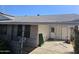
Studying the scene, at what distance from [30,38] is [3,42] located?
4.60 ft

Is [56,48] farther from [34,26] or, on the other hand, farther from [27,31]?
[27,31]

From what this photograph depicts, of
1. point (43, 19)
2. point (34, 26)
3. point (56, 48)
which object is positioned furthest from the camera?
point (34, 26)

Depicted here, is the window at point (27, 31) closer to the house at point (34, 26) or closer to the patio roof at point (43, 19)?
the house at point (34, 26)

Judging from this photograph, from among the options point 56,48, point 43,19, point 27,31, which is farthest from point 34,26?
point 56,48

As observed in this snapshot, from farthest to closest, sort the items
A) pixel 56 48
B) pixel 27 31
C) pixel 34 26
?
pixel 27 31 → pixel 34 26 → pixel 56 48

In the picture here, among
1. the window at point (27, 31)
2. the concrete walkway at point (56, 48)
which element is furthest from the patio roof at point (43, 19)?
the concrete walkway at point (56, 48)

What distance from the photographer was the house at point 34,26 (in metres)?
4.57

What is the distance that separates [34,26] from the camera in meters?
6.02

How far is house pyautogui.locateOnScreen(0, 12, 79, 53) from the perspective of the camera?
457 cm

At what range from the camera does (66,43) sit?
4.52 m

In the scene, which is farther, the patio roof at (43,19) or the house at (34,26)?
the patio roof at (43,19)

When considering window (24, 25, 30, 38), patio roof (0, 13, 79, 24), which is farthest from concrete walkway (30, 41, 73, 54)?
window (24, 25, 30, 38)
